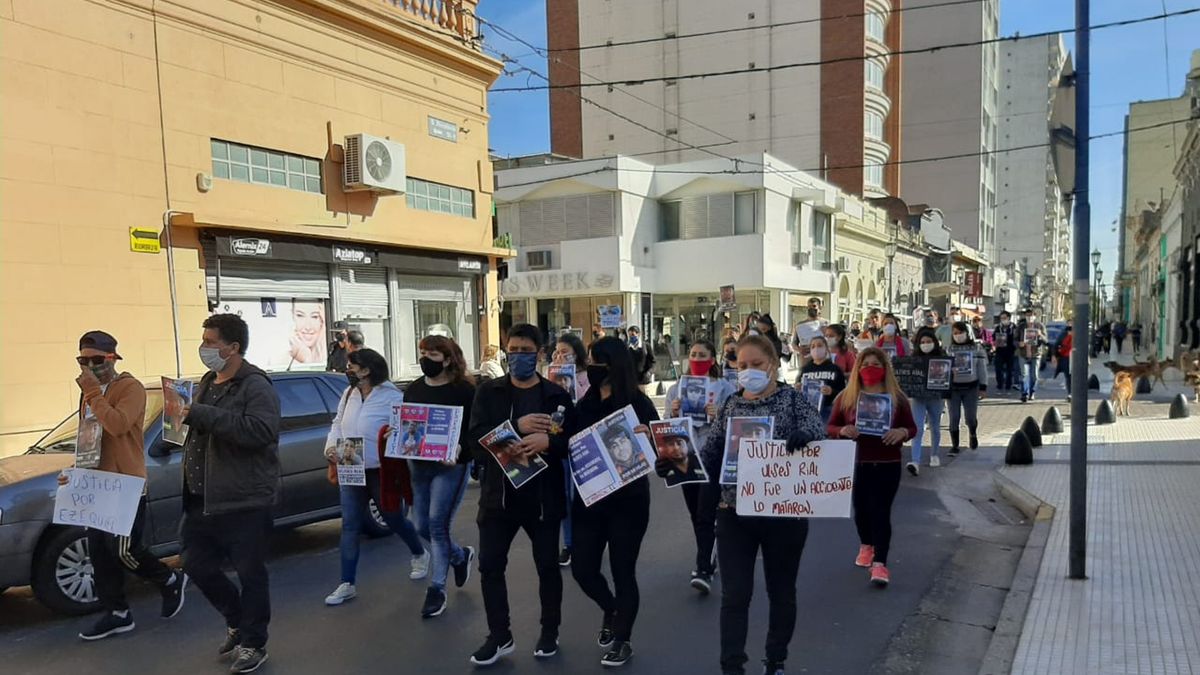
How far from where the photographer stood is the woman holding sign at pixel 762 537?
368 cm

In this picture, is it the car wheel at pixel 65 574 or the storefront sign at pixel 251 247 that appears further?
the storefront sign at pixel 251 247

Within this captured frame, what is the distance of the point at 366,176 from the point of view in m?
14.3

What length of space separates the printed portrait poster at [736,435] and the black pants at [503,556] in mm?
1042

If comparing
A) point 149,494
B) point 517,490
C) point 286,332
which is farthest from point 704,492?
point 286,332

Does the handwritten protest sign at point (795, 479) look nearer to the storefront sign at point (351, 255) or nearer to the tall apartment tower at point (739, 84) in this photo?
the storefront sign at point (351, 255)

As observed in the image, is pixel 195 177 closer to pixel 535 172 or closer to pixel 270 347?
pixel 270 347

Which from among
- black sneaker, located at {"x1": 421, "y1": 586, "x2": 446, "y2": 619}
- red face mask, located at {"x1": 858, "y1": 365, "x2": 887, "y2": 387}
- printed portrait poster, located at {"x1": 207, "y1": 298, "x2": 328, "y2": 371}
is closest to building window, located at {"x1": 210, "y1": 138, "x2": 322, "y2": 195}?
printed portrait poster, located at {"x1": 207, "y1": 298, "x2": 328, "y2": 371}

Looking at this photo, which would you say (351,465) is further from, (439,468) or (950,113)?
(950,113)

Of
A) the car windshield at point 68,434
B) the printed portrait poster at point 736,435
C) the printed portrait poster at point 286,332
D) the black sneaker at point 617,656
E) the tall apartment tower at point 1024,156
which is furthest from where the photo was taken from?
the tall apartment tower at point 1024,156

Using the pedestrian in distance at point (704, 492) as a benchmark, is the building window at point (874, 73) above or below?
above

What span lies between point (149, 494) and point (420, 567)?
2087 mm

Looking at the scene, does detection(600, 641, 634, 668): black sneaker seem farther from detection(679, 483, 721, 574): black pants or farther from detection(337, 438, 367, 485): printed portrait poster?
detection(337, 438, 367, 485): printed portrait poster

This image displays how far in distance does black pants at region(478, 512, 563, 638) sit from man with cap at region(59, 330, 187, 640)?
234 centimetres

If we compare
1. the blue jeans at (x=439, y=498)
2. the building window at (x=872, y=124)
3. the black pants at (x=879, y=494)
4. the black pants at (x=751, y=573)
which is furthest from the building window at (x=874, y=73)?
the black pants at (x=751, y=573)
